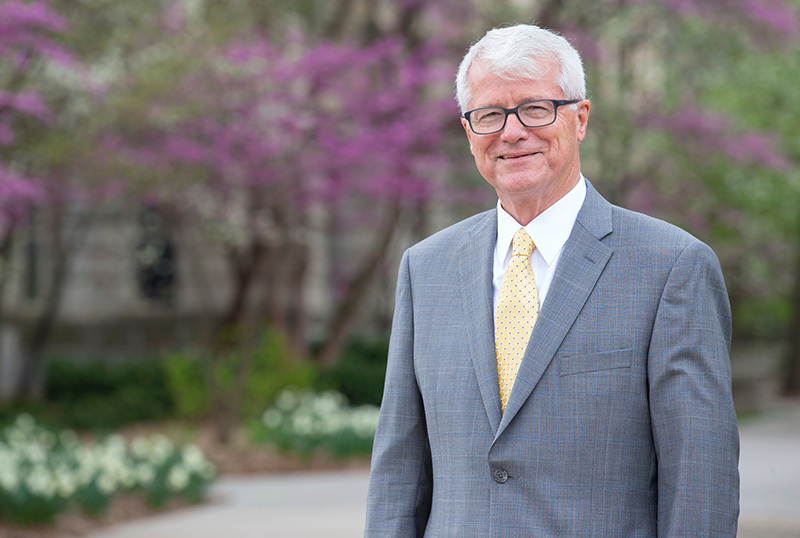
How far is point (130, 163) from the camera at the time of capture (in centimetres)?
1188

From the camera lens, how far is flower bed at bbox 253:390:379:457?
1235 centimetres

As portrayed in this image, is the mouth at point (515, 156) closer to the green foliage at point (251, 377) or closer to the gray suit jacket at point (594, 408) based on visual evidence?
the gray suit jacket at point (594, 408)

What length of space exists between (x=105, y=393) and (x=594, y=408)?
645 inches

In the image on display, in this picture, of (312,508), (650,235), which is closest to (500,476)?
(650,235)

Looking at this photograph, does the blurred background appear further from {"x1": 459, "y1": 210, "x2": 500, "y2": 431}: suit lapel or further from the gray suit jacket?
the gray suit jacket

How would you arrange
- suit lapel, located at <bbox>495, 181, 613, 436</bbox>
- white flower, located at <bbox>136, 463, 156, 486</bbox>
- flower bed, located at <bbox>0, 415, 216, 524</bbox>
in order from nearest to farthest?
suit lapel, located at <bbox>495, 181, 613, 436</bbox> → flower bed, located at <bbox>0, 415, 216, 524</bbox> → white flower, located at <bbox>136, 463, 156, 486</bbox>

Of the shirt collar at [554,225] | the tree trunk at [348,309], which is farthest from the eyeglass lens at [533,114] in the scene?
the tree trunk at [348,309]

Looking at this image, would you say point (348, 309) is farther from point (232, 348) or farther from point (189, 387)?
point (189, 387)

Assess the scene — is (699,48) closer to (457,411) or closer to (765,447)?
(765,447)

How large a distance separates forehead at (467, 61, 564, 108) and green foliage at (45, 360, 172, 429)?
14.4m

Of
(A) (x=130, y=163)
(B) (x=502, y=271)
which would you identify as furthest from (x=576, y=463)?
(A) (x=130, y=163)

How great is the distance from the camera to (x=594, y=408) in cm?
240

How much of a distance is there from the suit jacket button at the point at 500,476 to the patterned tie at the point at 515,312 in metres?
0.14

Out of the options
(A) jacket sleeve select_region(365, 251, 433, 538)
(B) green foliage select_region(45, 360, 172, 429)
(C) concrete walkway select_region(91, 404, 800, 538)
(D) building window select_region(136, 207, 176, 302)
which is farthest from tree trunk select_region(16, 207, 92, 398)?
(A) jacket sleeve select_region(365, 251, 433, 538)
